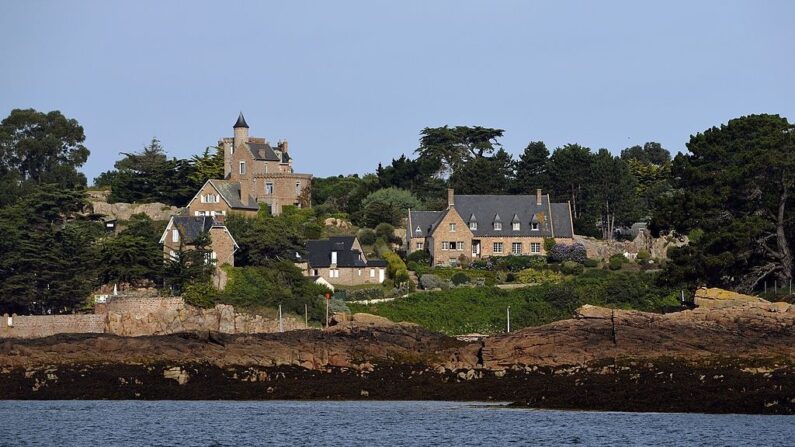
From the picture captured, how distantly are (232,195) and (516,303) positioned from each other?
25.5 meters

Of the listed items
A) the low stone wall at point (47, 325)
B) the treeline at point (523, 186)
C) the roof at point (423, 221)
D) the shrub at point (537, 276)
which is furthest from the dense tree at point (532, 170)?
the low stone wall at point (47, 325)

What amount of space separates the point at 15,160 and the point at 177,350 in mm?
47505

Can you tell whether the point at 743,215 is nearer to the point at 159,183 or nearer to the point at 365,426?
the point at 365,426

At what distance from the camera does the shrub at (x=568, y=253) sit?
95125 millimetres

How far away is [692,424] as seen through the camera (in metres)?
49.8

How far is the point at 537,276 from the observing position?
294ft

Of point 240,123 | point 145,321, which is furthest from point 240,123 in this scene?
point 145,321

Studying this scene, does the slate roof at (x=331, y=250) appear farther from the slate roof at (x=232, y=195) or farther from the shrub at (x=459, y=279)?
the slate roof at (x=232, y=195)

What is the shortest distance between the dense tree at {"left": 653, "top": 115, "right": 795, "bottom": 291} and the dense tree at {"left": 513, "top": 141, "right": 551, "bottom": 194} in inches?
1300

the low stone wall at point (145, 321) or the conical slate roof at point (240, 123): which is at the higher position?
the conical slate roof at point (240, 123)

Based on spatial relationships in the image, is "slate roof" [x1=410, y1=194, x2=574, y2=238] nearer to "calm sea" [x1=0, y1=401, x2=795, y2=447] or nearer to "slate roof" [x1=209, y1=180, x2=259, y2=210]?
"slate roof" [x1=209, y1=180, x2=259, y2=210]

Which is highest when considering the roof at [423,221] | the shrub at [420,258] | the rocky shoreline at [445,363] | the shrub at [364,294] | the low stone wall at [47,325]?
the roof at [423,221]

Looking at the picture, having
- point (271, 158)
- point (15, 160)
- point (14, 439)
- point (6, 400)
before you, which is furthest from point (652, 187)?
point (14, 439)

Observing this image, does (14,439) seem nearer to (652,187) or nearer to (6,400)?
(6,400)
